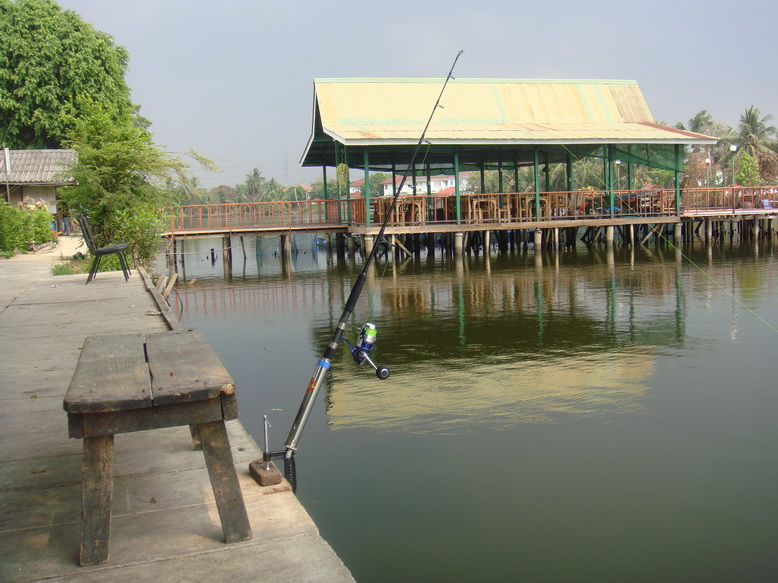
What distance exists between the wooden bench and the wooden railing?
21768mm

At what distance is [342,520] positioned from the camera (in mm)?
5332

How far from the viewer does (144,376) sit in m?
3.54

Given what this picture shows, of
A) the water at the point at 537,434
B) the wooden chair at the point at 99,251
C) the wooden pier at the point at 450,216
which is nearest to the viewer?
the water at the point at 537,434

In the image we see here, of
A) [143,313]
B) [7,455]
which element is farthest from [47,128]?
[7,455]

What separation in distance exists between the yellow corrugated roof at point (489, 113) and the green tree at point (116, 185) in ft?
25.2

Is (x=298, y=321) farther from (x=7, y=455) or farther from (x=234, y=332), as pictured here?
(x=7, y=455)

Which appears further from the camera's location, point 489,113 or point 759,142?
point 759,142

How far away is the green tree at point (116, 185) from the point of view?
17344 millimetres

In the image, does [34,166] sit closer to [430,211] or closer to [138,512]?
[430,211]

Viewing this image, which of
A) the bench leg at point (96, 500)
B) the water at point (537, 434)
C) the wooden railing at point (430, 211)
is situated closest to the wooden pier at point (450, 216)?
the wooden railing at point (430, 211)

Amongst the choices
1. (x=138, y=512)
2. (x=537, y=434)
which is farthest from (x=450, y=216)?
(x=138, y=512)

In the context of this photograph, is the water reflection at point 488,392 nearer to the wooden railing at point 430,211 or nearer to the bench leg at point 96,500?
the bench leg at point 96,500

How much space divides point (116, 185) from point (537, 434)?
44.9ft

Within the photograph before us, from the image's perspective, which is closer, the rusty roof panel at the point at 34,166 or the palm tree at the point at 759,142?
the rusty roof panel at the point at 34,166
